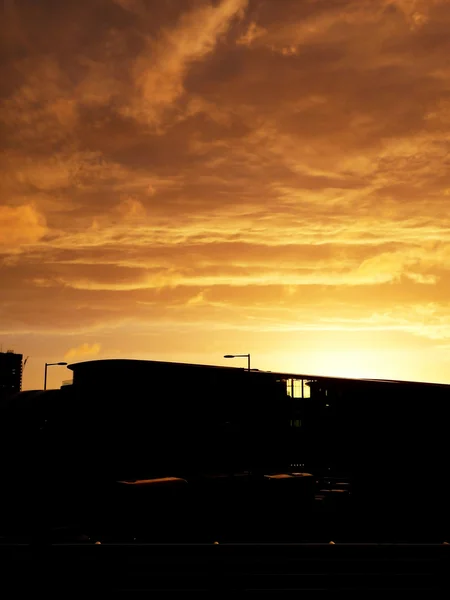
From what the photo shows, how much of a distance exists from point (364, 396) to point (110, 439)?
2262cm

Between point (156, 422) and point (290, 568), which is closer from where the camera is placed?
point (290, 568)

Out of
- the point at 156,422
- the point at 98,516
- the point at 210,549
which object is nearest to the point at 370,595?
the point at 210,549

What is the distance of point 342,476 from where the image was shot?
67.8 metres

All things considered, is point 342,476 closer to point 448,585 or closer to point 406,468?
point 406,468

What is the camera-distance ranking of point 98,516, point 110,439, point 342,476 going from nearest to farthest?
point 98,516 < point 110,439 < point 342,476

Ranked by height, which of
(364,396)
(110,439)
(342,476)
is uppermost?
(364,396)

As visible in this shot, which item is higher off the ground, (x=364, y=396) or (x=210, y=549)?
(x=364, y=396)

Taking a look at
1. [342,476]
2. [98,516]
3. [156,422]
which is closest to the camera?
[98,516]

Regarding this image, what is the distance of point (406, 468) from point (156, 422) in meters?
23.6

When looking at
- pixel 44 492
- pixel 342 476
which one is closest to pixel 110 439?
pixel 44 492

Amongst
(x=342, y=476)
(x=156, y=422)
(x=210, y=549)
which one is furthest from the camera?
(x=342, y=476)

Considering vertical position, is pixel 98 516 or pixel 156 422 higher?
pixel 156 422

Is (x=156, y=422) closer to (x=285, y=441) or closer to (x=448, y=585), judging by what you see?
(x=285, y=441)

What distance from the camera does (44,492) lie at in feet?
141
